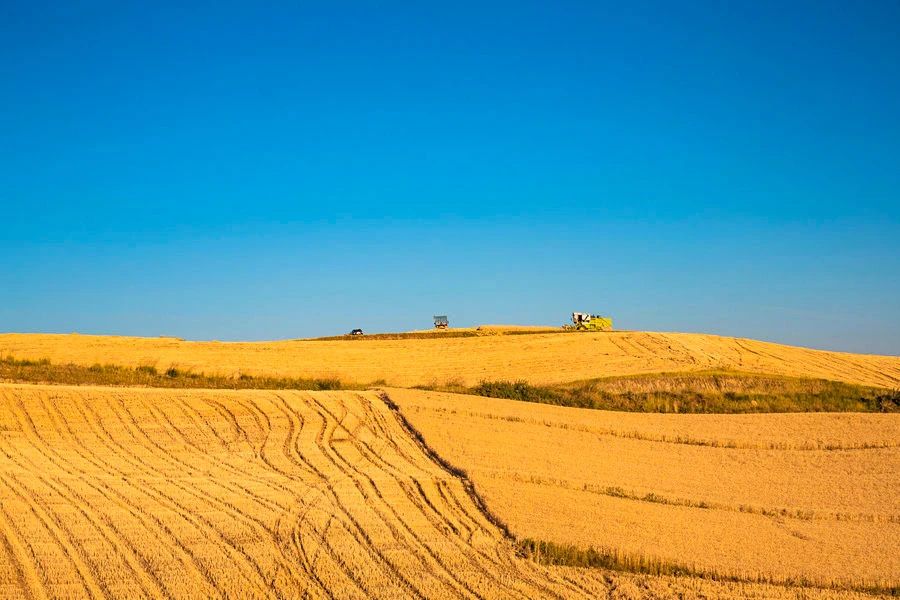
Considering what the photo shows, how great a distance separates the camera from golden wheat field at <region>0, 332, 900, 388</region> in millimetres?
28453

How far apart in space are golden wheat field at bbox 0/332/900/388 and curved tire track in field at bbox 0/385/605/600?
780 centimetres

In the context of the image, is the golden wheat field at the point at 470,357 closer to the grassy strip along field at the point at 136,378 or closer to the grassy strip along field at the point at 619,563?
the grassy strip along field at the point at 136,378

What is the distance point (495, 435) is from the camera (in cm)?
1858

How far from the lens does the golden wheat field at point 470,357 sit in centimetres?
2845

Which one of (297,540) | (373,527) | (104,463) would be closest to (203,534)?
(297,540)

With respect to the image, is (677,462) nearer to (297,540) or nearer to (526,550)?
(526,550)

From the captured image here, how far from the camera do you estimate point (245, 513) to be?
12492mm

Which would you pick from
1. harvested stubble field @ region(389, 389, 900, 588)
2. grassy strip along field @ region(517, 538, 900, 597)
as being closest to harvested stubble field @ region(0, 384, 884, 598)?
grassy strip along field @ region(517, 538, 900, 597)

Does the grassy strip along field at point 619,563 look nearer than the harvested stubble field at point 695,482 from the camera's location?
Yes

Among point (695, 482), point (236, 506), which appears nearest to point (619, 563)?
point (236, 506)

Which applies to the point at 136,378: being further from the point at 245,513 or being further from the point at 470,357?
the point at 245,513

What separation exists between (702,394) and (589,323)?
21839 mm

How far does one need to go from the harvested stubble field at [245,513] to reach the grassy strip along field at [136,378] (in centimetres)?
397

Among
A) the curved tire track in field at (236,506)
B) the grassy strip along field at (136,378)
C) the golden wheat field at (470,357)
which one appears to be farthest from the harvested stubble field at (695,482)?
the golden wheat field at (470,357)
